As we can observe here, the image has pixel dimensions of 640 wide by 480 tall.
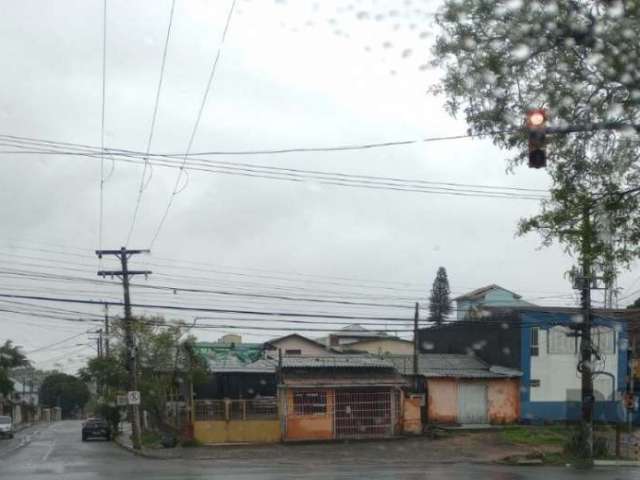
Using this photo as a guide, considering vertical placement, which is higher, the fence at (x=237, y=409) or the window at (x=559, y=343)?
the window at (x=559, y=343)

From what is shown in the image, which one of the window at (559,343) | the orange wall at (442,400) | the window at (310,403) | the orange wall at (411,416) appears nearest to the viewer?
the window at (310,403)

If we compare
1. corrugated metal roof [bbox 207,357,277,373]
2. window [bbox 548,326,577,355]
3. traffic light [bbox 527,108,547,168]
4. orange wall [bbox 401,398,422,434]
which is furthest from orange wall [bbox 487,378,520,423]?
traffic light [bbox 527,108,547,168]

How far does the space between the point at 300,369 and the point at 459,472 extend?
17.7m

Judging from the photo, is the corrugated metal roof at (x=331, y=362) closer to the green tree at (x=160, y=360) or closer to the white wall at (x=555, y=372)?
the green tree at (x=160, y=360)

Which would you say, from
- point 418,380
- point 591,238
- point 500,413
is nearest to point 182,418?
point 418,380

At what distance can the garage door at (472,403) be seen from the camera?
4591 centimetres

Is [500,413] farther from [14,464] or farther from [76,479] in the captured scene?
[76,479]

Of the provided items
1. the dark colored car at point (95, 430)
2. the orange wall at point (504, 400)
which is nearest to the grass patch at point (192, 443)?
Result: the orange wall at point (504, 400)

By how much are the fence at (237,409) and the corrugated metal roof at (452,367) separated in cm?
816

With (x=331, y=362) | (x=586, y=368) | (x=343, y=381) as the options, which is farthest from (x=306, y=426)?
(x=586, y=368)

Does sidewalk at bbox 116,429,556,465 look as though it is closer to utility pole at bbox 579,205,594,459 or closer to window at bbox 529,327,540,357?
utility pole at bbox 579,205,594,459

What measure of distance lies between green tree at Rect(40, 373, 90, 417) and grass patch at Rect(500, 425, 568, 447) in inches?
4613

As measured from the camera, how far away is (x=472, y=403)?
46.1 meters

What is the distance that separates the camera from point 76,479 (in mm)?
21938
